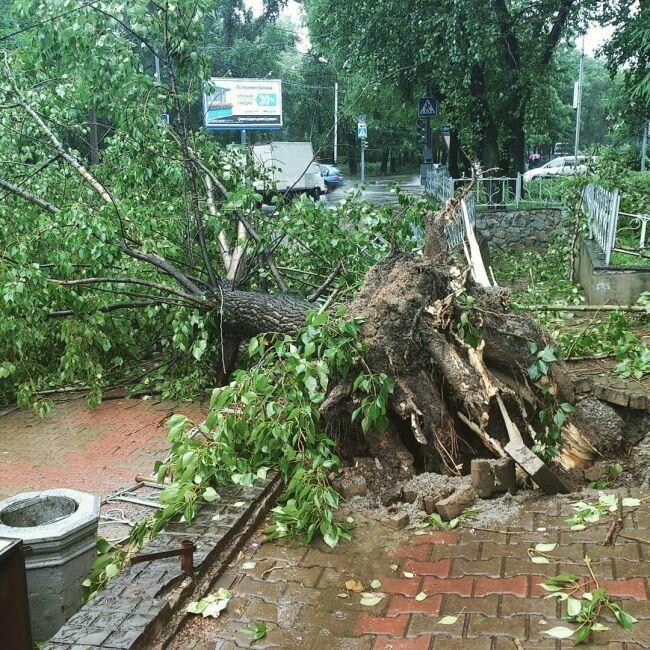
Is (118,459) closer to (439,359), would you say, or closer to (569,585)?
(439,359)

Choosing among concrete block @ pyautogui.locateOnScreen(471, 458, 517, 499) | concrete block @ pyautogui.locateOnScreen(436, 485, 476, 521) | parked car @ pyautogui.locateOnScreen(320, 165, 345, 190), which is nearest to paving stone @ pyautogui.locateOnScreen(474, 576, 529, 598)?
concrete block @ pyautogui.locateOnScreen(436, 485, 476, 521)

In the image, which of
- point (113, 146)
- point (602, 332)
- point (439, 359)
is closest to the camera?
point (439, 359)

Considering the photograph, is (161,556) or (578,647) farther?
(161,556)

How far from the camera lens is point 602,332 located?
21.6 ft

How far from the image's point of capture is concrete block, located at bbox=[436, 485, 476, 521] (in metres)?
3.78

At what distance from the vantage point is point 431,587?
124 inches

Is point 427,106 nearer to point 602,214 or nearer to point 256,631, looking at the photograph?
point 602,214

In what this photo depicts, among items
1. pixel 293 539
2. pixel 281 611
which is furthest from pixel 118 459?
pixel 281 611

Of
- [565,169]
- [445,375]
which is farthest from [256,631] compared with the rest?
[565,169]

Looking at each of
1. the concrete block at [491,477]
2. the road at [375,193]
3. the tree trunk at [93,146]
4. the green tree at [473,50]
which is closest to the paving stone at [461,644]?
the concrete block at [491,477]

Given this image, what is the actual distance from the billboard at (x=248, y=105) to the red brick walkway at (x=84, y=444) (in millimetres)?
25052

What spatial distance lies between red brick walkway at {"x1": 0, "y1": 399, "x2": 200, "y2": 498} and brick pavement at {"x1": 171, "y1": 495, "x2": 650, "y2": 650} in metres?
2.57

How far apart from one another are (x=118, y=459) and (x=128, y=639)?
3.49 m

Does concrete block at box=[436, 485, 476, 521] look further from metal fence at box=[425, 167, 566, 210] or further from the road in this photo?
metal fence at box=[425, 167, 566, 210]
